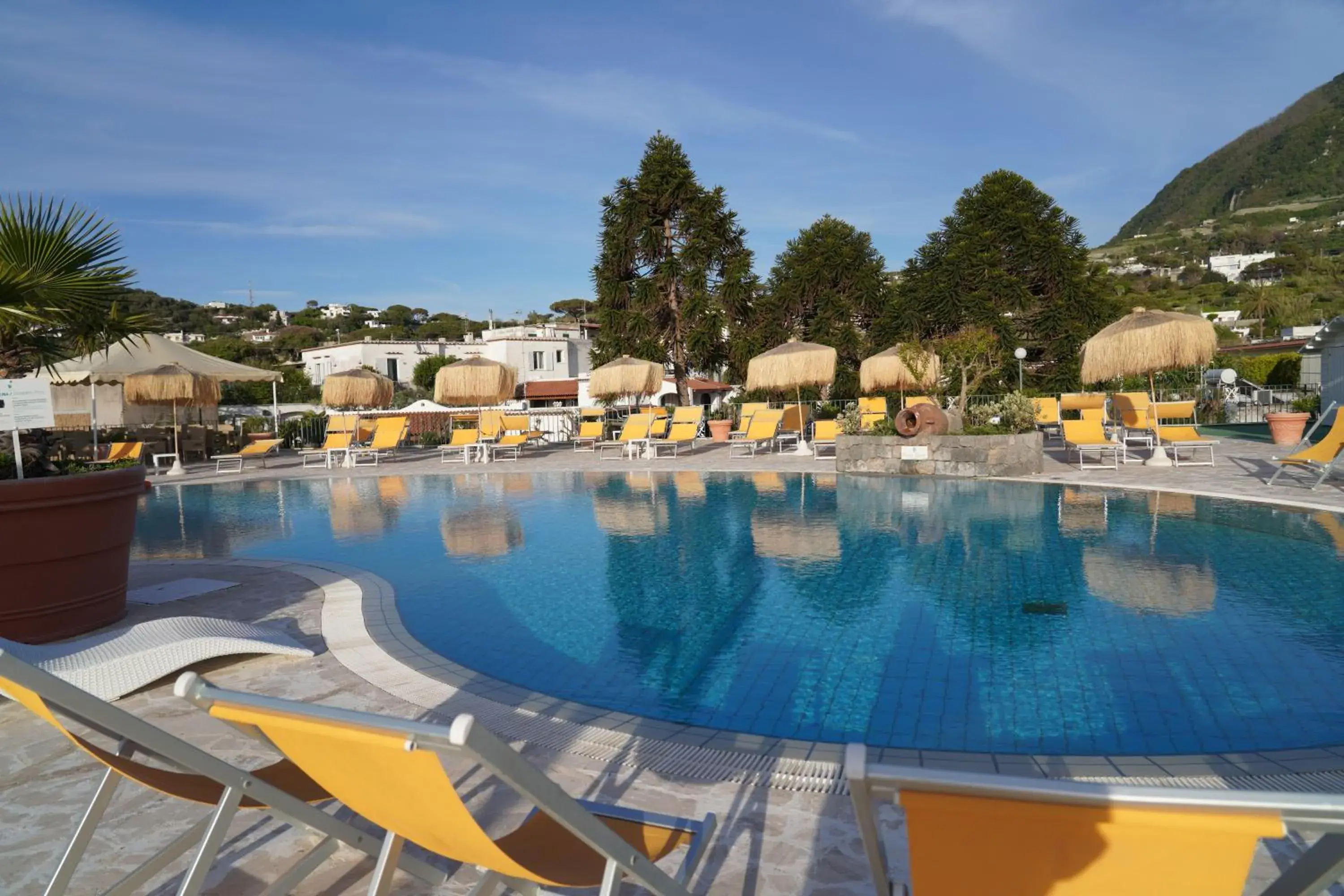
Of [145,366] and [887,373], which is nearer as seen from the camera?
[145,366]

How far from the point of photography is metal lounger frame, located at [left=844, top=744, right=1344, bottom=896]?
0.95m

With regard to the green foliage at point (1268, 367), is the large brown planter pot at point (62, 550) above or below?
below

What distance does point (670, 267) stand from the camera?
2666 cm

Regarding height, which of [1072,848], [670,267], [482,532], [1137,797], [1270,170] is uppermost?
[1270,170]

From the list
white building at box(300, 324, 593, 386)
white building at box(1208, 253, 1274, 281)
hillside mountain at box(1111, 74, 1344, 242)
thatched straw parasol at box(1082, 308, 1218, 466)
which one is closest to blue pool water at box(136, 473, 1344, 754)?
thatched straw parasol at box(1082, 308, 1218, 466)

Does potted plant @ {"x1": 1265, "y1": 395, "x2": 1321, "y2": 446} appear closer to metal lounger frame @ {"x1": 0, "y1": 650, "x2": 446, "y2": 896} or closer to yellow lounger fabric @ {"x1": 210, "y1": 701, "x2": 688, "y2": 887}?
yellow lounger fabric @ {"x1": 210, "y1": 701, "x2": 688, "y2": 887}

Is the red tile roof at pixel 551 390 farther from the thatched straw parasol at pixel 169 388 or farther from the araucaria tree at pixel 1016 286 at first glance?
the thatched straw parasol at pixel 169 388

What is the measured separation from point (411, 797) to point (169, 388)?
17134 mm

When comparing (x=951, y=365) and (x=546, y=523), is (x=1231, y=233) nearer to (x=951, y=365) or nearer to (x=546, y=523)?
(x=951, y=365)

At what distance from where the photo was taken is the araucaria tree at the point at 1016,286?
29.3m

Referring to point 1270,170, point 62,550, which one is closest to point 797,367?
point 62,550

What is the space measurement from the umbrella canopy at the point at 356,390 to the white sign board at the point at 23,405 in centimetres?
1493

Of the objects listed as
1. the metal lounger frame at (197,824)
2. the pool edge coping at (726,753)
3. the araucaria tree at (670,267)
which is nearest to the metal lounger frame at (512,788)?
the metal lounger frame at (197,824)

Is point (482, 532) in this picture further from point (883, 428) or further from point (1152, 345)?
point (1152, 345)
